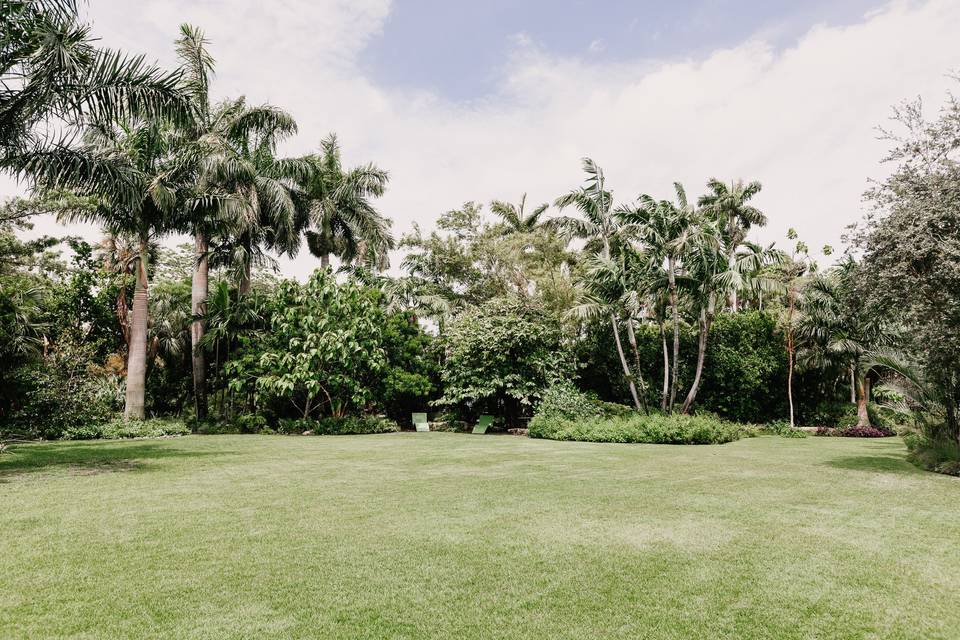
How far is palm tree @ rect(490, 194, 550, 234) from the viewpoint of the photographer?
3069 centimetres

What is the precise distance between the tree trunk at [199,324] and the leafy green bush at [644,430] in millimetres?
11946

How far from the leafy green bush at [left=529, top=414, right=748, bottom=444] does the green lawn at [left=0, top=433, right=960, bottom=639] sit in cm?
639

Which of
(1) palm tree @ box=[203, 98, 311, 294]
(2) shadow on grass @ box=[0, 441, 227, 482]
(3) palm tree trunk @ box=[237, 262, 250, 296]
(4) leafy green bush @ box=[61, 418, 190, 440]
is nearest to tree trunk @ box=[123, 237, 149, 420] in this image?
(4) leafy green bush @ box=[61, 418, 190, 440]

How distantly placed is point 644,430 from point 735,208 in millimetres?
16737

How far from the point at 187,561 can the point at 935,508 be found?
25.9 feet

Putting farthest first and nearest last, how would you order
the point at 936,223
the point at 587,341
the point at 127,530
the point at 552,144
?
the point at 587,341
the point at 552,144
the point at 936,223
the point at 127,530

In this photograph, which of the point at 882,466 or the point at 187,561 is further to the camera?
the point at 882,466

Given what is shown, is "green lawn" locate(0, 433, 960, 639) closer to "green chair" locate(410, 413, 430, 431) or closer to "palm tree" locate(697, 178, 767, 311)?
"green chair" locate(410, 413, 430, 431)

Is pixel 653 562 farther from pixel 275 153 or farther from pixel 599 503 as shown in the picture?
pixel 275 153

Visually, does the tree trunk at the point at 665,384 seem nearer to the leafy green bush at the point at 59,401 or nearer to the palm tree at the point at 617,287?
the palm tree at the point at 617,287

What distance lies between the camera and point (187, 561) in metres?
4.59

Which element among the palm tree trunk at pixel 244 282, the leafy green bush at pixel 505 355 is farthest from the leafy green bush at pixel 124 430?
the leafy green bush at pixel 505 355

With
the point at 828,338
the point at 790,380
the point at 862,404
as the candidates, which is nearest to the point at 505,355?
the point at 790,380

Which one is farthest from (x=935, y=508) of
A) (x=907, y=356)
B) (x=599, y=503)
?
(x=907, y=356)
